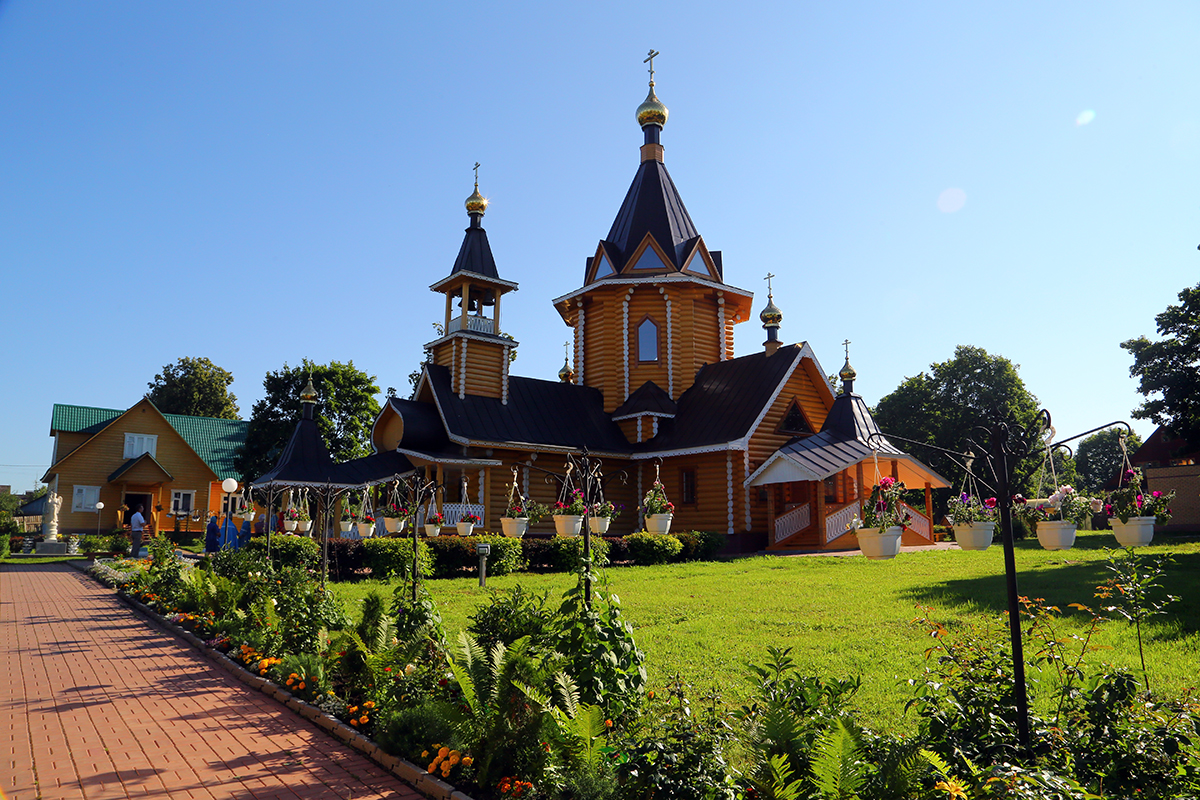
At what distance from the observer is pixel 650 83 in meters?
31.4

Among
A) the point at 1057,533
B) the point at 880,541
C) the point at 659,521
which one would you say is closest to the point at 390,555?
the point at 659,521

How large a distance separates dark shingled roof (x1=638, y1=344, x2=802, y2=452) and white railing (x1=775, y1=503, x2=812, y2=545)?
9.42ft

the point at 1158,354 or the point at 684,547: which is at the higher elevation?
the point at 1158,354

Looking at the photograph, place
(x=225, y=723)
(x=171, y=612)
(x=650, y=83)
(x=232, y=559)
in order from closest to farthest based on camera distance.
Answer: (x=225, y=723) → (x=171, y=612) → (x=232, y=559) → (x=650, y=83)

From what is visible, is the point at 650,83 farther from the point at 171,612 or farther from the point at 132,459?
the point at 132,459

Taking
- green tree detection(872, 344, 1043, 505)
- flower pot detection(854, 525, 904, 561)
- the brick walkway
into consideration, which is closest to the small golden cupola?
the brick walkway

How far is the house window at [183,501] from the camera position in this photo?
134 ft

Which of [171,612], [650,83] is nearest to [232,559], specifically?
[171,612]

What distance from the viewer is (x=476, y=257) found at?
27.4 meters

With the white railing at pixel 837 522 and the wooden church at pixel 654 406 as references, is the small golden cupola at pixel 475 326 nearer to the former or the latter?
the wooden church at pixel 654 406

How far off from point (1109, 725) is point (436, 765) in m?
4.16

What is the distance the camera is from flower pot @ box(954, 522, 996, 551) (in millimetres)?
6434

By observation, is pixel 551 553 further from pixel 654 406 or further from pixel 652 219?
pixel 652 219

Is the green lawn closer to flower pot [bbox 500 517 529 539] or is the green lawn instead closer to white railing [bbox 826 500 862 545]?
flower pot [bbox 500 517 529 539]
